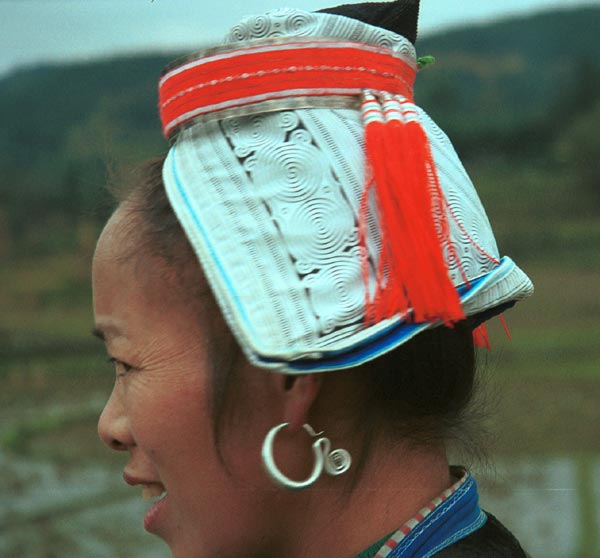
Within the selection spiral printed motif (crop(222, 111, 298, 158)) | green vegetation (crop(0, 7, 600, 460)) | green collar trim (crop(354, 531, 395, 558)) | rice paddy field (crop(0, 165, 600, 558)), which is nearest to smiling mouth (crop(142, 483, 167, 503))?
green collar trim (crop(354, 531, 395, 558))

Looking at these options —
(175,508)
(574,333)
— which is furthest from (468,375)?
(574,333)

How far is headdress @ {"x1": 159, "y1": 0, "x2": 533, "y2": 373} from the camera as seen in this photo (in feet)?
3.81

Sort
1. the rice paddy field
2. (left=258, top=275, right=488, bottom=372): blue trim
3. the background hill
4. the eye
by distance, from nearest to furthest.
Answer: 1. (left=258, top=275, right=488, bottom=372): blue trim
2. the eye
3. the rice paddy field
4. the background hill

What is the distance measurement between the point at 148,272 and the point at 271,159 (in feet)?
0.83

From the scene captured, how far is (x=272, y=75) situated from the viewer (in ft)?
4.19

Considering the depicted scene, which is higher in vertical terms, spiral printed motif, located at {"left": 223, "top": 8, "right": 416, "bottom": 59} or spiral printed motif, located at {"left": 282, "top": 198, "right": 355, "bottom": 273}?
spiral printed motif, located at {"left": 223, "top": 8, "right": 416, "bottom": 59}

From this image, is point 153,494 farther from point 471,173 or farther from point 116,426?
point 471,173

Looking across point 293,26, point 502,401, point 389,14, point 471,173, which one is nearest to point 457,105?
point 471,173

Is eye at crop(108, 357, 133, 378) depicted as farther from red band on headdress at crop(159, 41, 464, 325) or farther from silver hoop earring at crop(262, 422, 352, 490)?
red band on headdress at crop(159, 41, 464, 325)

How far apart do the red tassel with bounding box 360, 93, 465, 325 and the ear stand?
145 millimetres

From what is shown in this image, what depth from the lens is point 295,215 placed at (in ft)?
3.93

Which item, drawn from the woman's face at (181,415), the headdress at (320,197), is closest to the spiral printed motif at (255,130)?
the headdress at (320,197)

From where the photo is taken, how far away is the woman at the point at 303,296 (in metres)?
1.19

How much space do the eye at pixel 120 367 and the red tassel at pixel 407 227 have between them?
0.40m
